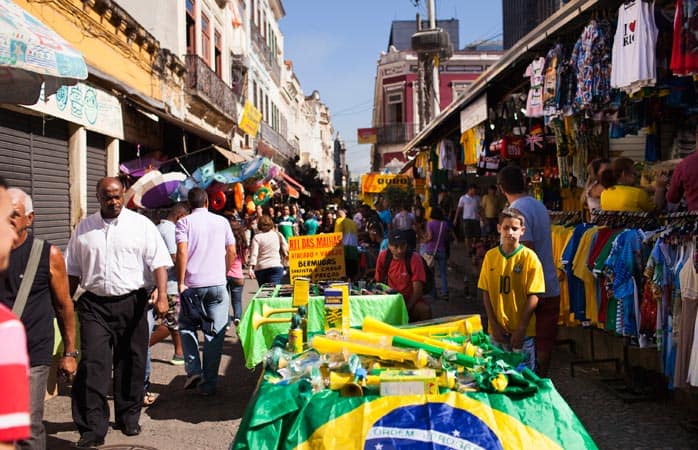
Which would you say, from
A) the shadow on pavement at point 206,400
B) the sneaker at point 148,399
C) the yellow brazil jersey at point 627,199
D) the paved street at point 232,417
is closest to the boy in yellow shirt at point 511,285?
the paved street at point 232,417

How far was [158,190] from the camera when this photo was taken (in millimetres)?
10836

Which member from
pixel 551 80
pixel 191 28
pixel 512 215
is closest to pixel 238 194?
pixel 191 28

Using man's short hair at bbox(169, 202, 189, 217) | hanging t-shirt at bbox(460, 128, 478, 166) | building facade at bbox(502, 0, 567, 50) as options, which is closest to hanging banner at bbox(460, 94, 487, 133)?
hanging t-shirt at bbox(460, 128, 478, 166)

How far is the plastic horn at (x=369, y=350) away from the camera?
321 centimetres

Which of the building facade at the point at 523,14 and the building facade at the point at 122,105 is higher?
the building facade at the point at 523,14

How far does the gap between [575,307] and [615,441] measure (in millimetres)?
2307

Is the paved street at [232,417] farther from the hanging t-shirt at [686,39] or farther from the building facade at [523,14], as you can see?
the building facade at [523,14]

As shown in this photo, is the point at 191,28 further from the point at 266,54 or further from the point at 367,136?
the point at 367,136

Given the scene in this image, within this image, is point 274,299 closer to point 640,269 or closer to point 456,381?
point 456,381

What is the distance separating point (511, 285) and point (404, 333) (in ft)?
3.85

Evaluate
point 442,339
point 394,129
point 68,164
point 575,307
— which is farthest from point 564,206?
point 394,129

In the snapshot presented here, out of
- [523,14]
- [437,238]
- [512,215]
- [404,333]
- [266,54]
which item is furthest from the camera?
[266,54]

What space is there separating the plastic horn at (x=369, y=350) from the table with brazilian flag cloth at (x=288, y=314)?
186cm

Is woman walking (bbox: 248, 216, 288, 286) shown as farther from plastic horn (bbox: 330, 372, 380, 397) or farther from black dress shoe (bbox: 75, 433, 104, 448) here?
plastic horn (bbox: 330, 372, 380, 397)
